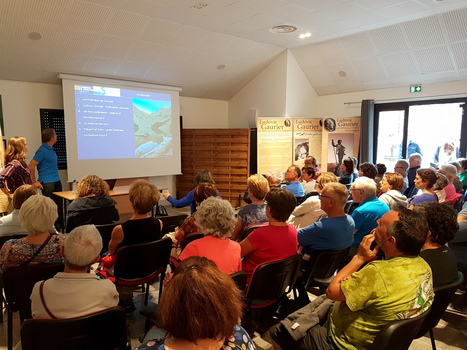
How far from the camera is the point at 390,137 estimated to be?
7.15 meters

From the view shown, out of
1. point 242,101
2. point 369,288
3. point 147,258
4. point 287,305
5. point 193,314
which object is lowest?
point 287,305

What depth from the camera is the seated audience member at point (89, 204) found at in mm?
3277

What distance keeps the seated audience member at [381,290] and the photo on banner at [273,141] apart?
218 inches

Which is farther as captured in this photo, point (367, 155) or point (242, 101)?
point (242, 101)

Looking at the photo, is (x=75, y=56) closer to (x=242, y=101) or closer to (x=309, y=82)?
(x=242, y=101)

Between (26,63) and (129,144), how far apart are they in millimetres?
2141

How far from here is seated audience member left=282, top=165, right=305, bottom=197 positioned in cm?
420

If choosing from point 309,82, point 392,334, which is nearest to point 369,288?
point 392,334

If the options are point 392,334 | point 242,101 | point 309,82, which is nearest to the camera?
point 392,334

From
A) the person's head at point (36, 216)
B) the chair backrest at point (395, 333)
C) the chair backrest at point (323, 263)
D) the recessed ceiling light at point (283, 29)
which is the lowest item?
the chair backrest at point (323, 263)

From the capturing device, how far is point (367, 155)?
6.98 m

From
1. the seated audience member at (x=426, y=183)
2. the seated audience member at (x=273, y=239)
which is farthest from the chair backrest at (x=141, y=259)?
the seated audience member at (x=426, y=183)

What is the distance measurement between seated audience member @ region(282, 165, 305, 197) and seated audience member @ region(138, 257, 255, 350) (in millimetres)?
3267

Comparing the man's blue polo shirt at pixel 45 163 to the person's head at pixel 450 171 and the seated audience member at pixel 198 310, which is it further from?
the person's head at pixel 450 171
